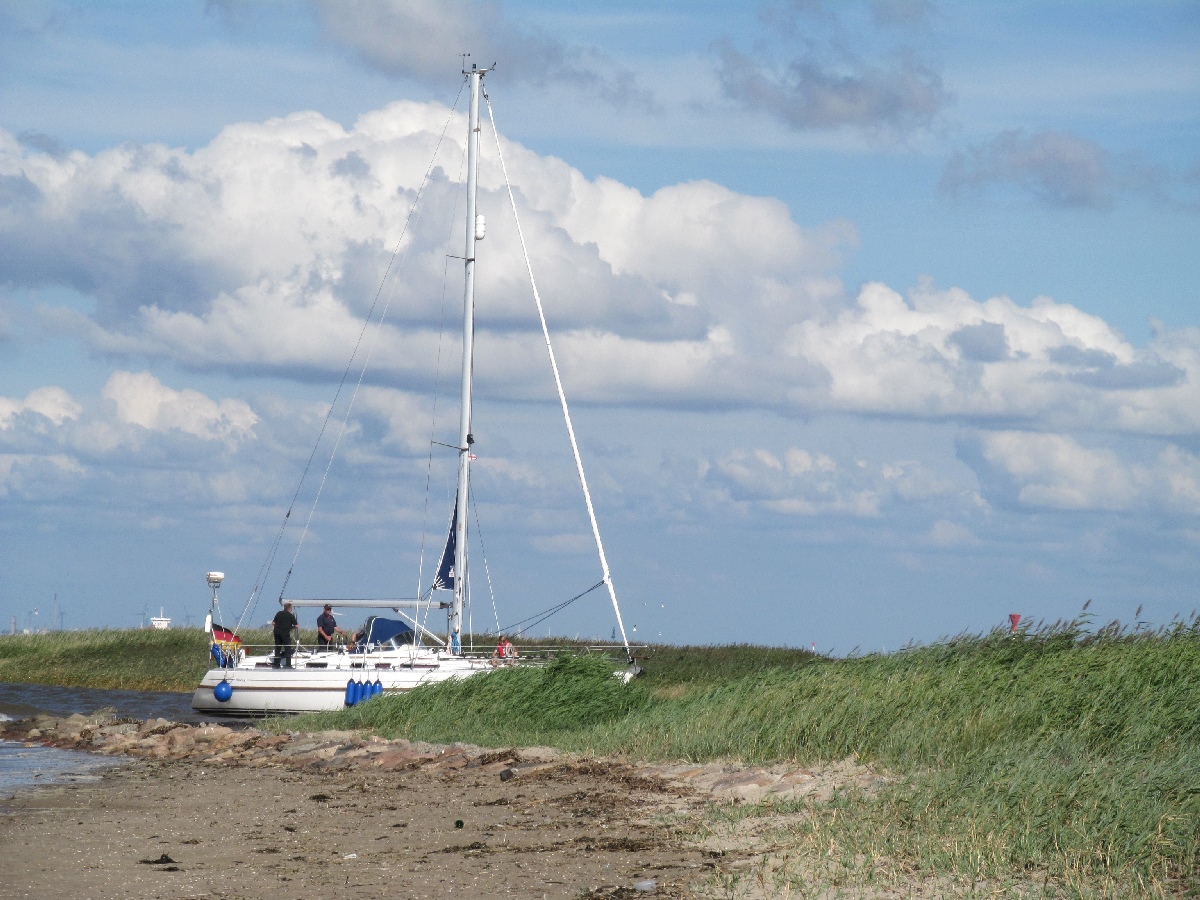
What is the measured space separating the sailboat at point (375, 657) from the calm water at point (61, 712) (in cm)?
126

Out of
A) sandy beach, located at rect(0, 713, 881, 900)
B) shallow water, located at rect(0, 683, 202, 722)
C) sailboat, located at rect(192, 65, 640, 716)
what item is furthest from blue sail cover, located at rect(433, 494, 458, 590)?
sandy beach, located at rect(0, 713, 881, 900)

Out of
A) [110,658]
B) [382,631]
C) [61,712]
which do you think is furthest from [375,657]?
[110,658]

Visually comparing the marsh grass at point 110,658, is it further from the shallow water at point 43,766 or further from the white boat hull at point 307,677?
the shallow water at point 43,766

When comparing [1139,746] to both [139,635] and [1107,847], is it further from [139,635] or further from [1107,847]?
[139,635]

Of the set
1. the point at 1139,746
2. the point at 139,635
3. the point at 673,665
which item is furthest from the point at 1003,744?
the point at 139,635

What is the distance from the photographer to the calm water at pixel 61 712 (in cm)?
2044

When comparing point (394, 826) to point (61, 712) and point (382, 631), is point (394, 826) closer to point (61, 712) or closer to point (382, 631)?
point (382, 631)

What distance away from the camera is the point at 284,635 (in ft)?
107

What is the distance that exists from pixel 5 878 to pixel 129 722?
634 inches

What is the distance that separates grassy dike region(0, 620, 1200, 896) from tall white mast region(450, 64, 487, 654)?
689 centimetres

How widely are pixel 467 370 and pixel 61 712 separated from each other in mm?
13093

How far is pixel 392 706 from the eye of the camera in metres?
23.8

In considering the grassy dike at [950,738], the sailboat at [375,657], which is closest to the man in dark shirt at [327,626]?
the sailboat at [375,657]

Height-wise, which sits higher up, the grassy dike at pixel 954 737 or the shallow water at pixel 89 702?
the grassy dike at pixel 954 737
